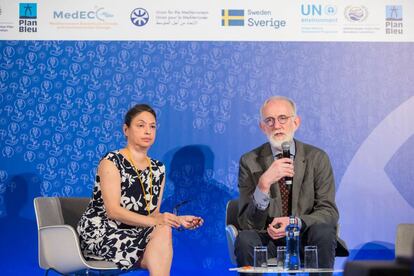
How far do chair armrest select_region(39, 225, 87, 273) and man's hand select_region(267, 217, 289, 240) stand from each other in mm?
1106

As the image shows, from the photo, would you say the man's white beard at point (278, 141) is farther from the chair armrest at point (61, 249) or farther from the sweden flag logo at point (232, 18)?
the sweden flag logo at point (232, 18)

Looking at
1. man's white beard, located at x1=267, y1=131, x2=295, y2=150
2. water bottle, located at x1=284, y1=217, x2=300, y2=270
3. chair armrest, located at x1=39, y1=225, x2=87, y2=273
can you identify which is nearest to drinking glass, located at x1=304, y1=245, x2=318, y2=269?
water bottle, located at x1=284, y1=217, x2=300, y2=270

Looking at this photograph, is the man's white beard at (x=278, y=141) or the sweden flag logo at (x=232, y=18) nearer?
the man's white beard at (x=278, y=141)

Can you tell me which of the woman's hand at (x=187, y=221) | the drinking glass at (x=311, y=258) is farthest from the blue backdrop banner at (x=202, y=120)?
the drinking glass at (x=311, y=258)

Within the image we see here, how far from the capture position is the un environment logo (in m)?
5.72

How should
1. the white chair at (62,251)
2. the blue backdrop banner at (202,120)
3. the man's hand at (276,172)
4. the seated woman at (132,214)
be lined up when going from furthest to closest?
1. the blue backdrop banner at (202,120)
2. the white chair at (62,251)
3. the seated woman at (132,214)
4. the man's hand at (276,172)

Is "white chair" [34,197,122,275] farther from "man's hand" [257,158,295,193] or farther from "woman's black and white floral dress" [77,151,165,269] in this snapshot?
"man's hand" [257,158,295,193]

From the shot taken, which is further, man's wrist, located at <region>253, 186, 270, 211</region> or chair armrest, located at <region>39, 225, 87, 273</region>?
chair armrest, located at <region>39, 225, 87, 273</region>

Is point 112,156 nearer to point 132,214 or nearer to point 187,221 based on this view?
point 132,214

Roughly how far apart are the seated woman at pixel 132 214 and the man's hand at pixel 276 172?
45 cm

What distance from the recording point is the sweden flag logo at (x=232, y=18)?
18.7 feet

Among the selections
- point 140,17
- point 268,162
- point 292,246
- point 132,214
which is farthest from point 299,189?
point 140,17

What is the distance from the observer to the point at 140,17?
5.72m

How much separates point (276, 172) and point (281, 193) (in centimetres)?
40
